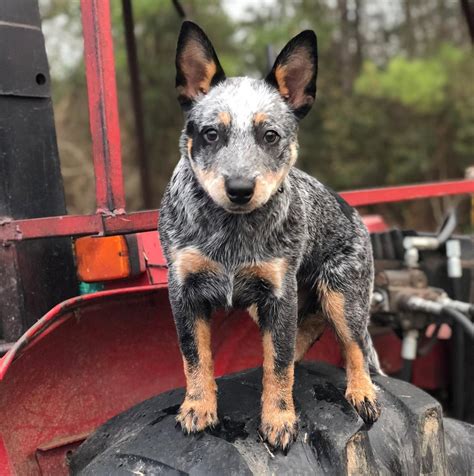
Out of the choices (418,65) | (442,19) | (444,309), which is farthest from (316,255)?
(442,19)

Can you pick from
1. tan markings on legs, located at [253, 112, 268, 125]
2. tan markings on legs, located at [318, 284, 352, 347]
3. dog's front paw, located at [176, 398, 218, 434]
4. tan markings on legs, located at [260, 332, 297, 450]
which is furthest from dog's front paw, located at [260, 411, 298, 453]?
tan markings on legs, located at [253, 112, 268, 125]

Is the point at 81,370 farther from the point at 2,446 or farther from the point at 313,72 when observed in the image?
the point at 313,72

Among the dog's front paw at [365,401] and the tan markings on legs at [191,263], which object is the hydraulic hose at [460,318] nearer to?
the dog's front paw at [365,401]

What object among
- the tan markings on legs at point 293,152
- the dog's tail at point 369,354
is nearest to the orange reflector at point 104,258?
the tan markings on legs at point 293,152

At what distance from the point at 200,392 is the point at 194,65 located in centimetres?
80

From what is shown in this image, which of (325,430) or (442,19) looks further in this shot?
(442,19)

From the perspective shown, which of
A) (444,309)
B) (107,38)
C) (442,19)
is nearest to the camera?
(107,38)

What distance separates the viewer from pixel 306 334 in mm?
1980

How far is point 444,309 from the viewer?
2.42 meters

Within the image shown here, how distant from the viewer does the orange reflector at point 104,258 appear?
1687 mm

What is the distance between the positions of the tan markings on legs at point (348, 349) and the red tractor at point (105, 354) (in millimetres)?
55

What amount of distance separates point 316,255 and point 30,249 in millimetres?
797

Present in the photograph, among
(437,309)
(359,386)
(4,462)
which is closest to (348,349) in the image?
(359,386)

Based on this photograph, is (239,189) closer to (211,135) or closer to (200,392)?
(211,135)
